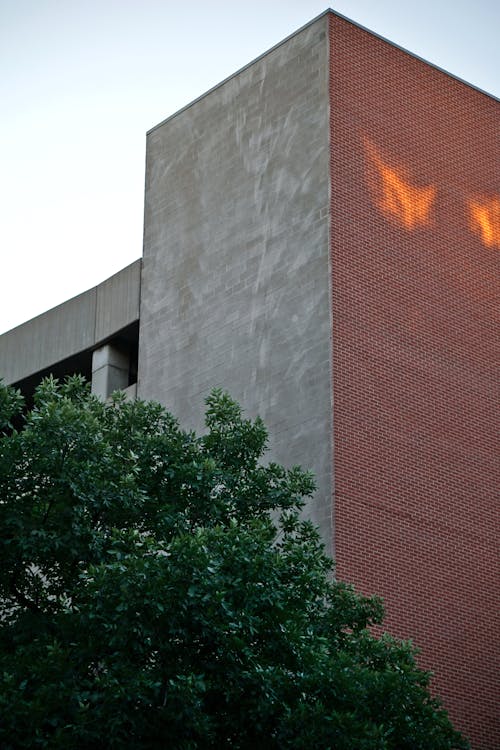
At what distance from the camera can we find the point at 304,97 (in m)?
31.6

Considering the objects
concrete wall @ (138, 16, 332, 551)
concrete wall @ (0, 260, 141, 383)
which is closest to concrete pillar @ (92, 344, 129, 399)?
concrete wall @ (0, 260, 141, 383)

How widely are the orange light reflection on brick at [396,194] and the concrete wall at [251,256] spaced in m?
1.25

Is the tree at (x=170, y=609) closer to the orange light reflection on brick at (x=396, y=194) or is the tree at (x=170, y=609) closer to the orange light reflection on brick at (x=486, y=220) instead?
the orange light reflection on brick at (x=396, y=194)

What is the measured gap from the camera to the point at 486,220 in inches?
1302

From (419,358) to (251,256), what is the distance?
4.57m

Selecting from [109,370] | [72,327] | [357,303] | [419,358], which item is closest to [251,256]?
[357,303]

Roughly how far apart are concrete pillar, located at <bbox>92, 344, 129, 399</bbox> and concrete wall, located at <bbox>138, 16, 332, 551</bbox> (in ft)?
7.04

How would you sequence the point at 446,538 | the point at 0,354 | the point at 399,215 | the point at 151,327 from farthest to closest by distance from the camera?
the point at 0,354
the point at 151,327
the point at 399,215
the point at 446,538

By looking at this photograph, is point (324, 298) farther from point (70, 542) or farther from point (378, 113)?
point (70, 542)

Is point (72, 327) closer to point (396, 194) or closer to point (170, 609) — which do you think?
point (396, 194)

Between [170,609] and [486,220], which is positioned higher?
[486,220]

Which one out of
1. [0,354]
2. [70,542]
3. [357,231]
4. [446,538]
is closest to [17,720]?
[70,542]

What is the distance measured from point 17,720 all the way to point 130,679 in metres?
1.54

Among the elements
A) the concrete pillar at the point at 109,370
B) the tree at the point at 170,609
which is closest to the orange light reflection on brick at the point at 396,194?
the concrete pillar at the point at 109,370
